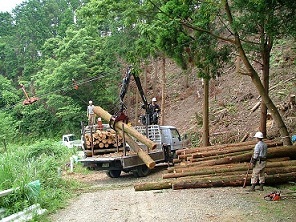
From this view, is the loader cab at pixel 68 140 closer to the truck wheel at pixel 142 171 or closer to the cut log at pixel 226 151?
the truck wheel at pixel 142 171

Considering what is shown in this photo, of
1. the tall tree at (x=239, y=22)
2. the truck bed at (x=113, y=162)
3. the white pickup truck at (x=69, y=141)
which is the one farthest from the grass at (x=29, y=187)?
the white pickup truck at (x=69, y=141)

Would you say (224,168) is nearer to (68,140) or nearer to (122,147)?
(122,147)

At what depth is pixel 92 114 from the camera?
1797 cm

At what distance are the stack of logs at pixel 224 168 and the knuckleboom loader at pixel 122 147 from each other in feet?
5.34

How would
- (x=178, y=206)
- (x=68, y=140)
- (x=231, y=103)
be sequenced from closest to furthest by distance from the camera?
(x=178, y=206), (x=231, y=103), (x=68, y=140)

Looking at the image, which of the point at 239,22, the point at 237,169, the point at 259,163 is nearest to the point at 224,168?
the point at 237,169

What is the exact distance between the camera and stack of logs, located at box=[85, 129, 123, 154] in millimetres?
16062

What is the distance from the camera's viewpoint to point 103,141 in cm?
1639

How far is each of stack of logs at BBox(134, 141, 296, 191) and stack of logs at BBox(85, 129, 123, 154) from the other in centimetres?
300

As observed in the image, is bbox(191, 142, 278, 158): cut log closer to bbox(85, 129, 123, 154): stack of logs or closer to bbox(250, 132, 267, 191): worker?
bbox(250, 132, 267, 191): worker

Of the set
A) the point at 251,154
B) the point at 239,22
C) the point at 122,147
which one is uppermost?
the point at 239,22

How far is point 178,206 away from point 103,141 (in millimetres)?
7209

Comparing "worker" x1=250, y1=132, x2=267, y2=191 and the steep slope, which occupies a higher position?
the steep slope

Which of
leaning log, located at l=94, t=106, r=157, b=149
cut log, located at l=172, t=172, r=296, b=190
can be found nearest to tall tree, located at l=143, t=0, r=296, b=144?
cut log, located at l=172, t=172, r=296, b=190
